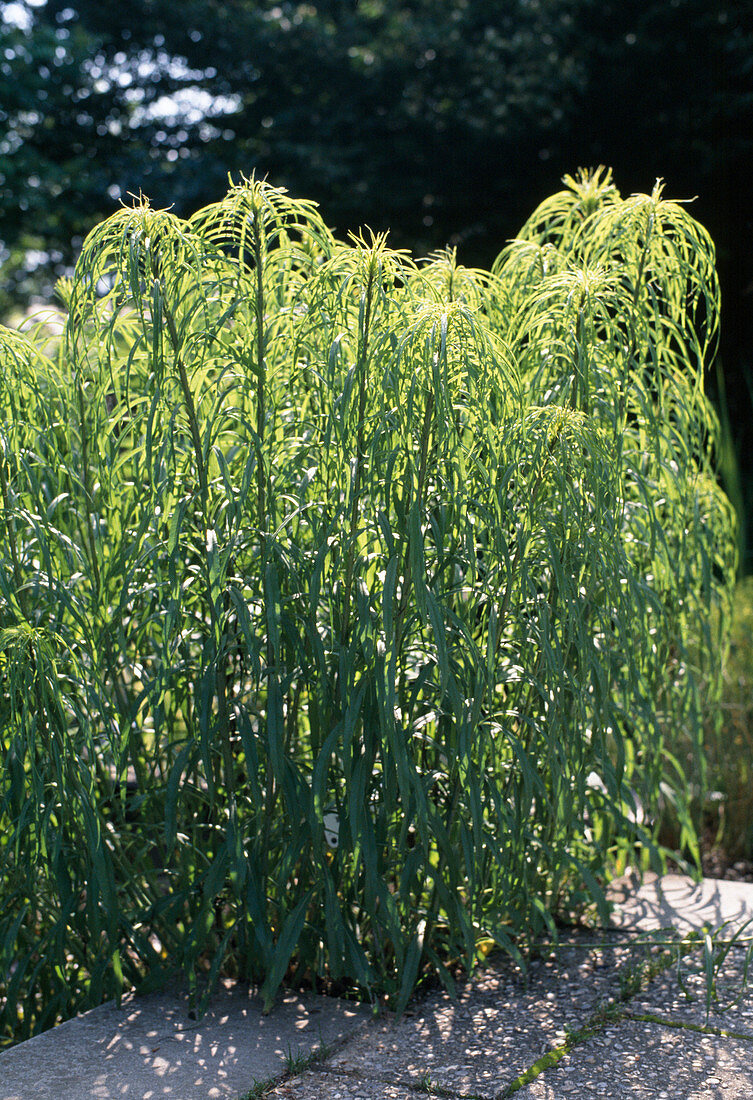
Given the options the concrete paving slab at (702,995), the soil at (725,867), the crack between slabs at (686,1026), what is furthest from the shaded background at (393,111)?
the crack between slabs at (686,1026)

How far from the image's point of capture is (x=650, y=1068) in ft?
6.01

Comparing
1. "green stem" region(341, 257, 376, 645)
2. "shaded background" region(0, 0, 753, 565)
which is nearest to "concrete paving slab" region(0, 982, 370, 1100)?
"green stem" region(341, 257, 376, 645)

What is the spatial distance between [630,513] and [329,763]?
961 millimetres

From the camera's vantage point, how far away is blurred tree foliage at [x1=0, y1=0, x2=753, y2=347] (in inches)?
383

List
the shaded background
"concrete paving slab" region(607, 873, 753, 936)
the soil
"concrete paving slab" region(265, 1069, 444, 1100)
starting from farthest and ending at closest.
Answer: the shaded background < the soil < "concrete paving slab" region(607, 873, 753, 936) < "concrete paving slab" region(265, 1069, 444, 1100)

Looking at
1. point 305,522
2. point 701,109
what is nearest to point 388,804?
point 305,522

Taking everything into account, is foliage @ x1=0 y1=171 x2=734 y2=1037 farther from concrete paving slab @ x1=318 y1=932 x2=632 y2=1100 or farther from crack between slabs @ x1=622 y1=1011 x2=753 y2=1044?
crack between slabs @ x1=622 y1=1011 x2=753 y2=1044

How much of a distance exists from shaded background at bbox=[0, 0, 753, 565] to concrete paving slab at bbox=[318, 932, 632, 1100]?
7109 mm

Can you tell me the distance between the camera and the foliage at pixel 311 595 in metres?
1.91

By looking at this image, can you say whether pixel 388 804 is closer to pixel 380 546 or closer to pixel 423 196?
pixel 380 546

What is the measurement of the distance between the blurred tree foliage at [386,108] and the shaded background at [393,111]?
0.9 inches

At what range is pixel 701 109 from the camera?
32.0 feet

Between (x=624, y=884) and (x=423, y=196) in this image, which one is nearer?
(x=624, y=884)

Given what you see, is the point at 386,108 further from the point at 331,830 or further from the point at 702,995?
the point at 702,995
